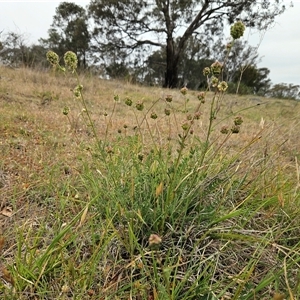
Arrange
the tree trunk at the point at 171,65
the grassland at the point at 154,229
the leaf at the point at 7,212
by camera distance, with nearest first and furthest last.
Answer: the grassland at the point at 154,229 → the leaf at the point at 7,212 → the tree trunk at the point at 171,65

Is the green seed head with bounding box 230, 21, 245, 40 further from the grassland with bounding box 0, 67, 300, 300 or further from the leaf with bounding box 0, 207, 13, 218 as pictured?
the leaf with bounding box 0, 207, 13, 218

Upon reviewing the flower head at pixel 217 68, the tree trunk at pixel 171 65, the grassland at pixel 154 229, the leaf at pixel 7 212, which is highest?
the tree trunk at pixel 171 65

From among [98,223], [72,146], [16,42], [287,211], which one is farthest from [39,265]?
[16,42]

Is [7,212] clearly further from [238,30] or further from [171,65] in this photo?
[171,65]

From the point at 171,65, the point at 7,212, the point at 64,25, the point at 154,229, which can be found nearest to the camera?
the point at 154,229

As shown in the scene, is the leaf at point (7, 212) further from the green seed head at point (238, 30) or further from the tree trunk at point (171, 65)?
the tree trunk at point (171, 65)

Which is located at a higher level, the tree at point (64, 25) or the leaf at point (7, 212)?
the tree at point (64, 25)

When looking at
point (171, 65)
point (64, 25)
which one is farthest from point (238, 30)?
point (64, 25)

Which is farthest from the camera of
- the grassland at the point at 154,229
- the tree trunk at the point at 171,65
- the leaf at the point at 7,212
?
the tree trunk at the point at 171,65

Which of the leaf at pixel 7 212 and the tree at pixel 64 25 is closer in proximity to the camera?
the leaf at pixel 7 212

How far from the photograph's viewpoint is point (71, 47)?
14.9m

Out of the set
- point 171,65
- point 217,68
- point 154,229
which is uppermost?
point 171,65

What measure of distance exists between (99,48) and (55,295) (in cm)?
1243

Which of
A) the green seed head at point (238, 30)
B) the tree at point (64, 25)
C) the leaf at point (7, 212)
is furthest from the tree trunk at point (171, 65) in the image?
the green seed head at point (238, 30)
